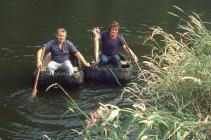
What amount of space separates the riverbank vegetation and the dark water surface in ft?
2.35

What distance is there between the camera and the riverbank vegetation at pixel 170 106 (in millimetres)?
4695

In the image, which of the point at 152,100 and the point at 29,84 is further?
the point at 29,84

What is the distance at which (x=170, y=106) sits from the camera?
598 cm

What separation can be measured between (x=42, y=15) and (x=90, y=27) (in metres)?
2.48

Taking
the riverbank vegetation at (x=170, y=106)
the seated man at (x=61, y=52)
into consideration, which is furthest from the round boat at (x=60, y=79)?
the riverbank vegetation at (x=170, y=106)

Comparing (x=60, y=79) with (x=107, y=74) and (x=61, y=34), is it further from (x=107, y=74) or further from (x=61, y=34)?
(x=107, y=74)

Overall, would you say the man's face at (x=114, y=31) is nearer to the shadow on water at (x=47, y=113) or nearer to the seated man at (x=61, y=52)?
the seated man at (x=61, y=52)

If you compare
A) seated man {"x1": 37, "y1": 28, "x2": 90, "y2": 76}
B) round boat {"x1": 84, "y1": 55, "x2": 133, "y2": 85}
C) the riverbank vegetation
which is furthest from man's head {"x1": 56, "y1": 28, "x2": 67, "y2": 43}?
the riverbank vegetation

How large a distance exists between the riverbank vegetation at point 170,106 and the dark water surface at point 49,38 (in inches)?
28.1

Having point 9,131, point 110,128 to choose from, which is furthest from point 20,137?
point 110,128

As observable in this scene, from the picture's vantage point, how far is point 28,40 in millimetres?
14062

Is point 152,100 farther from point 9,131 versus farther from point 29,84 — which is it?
point 29,84

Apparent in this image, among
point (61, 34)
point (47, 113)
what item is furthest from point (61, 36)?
point (47, 113)

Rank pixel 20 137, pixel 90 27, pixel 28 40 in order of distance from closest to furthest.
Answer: pixel 20 137 → pixel 28 40 → pixel 90 27
